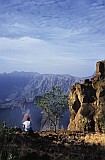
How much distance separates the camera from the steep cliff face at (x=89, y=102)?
95.3m

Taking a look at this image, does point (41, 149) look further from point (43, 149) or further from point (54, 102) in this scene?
point (54, 102)

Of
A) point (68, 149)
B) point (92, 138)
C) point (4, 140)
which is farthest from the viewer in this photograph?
point (92, 138)

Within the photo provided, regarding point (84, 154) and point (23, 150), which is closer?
point (23, 150)

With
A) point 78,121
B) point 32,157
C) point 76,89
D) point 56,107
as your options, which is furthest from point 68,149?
point 76,89

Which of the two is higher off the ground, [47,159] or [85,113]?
[85,113]

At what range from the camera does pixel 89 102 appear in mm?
103875

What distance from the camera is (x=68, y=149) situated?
83.6 ft

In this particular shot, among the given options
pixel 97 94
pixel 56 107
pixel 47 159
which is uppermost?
pixel 97 94

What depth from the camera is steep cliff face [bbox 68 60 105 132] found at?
95.3 meters

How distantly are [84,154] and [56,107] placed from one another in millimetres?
A: 43588

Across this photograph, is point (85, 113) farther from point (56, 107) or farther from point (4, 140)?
point (4, 140)

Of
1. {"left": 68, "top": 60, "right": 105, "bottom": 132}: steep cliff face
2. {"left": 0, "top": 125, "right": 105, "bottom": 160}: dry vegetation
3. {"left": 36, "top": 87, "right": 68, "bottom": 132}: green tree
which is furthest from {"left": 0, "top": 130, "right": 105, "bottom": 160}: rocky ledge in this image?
{"left": 68, "top": 60, "right": 105, "bottom": 132}: steep cliff face

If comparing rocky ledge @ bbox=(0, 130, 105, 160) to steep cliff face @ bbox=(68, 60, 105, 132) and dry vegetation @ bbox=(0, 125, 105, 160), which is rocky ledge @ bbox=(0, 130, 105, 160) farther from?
steep cliff face @ bbox=(68, 60, 105, 132)

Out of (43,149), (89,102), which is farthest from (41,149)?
(89,102)
